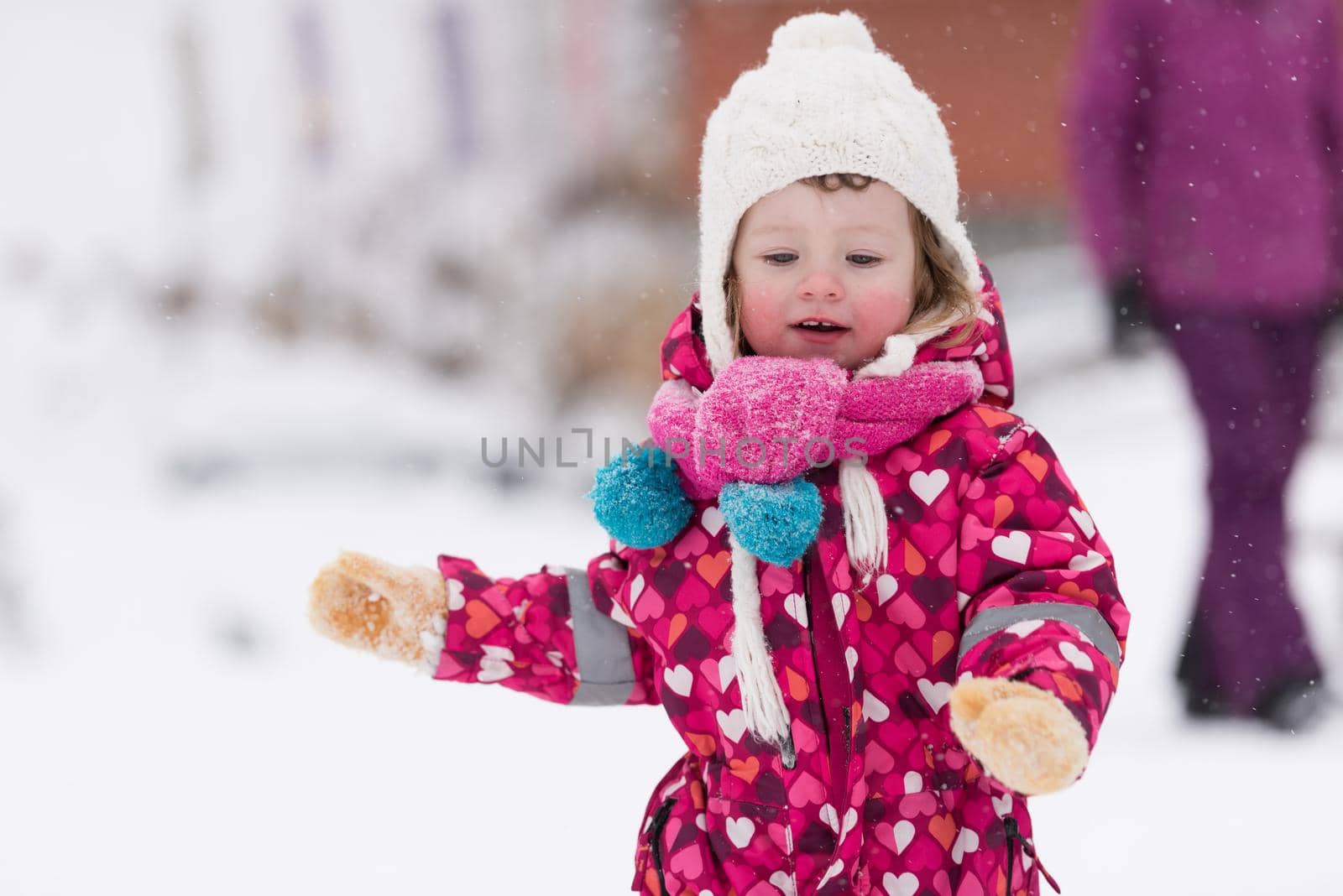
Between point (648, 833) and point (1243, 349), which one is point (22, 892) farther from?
point (1243, 349)

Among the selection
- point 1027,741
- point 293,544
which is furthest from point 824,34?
point 293,544

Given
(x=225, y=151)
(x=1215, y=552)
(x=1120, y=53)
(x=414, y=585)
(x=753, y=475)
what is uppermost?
(x=1120, y=53)

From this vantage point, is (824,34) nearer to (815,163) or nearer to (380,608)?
(815,163)

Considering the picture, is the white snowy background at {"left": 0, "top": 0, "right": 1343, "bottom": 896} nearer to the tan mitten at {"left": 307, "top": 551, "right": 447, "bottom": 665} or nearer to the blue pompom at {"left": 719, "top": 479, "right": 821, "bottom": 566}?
the tan mitten at {"left": 307, "top": 551, "right": 447, "bottom": 665}

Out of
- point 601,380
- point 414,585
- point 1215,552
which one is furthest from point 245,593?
point 1215,552

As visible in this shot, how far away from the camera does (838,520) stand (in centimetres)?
93

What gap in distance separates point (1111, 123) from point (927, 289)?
117 cm

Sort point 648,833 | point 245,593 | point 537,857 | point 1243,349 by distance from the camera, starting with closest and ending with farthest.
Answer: point 648,833
point 537,857
point 1243,349
point 245,593

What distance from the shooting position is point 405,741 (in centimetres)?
209

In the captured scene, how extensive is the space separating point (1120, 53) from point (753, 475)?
4.63 feet

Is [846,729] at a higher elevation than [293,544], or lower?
higher

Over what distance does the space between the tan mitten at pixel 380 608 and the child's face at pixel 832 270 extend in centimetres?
38

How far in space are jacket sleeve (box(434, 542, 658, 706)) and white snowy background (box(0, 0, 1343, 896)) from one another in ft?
2.12

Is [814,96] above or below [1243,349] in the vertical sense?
above
